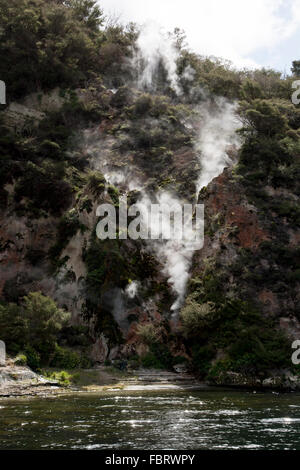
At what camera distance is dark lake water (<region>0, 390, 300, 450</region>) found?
13680mm

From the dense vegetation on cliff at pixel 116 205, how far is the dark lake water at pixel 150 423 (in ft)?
37.1

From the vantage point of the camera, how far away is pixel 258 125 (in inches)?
2040

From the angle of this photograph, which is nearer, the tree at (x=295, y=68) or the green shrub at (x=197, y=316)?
the green shrub at (x=197, y=316)

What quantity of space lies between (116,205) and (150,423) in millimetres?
31687

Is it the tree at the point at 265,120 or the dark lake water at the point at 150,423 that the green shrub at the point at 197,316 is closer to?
the dark lake water at the point at 150,423

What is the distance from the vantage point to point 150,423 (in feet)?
55.6

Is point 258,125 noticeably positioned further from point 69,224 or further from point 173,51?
point 173,51

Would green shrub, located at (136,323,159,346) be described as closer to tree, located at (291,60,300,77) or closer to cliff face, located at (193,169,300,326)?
cliff face, located at (193,169,300,326)

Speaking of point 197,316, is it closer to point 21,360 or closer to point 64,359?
point 64,359

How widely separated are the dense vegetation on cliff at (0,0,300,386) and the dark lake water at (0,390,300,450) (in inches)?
446

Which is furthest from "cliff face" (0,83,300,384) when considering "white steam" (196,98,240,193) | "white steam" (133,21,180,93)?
"white steam" (133,21,180,93)

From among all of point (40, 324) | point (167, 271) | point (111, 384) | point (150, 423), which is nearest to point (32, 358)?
point (40, 324)

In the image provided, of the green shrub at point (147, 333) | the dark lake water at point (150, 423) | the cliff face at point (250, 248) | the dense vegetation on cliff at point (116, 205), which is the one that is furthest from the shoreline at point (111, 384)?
the cliff face at point (250, 248)

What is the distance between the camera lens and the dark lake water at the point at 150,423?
44.9 feet
